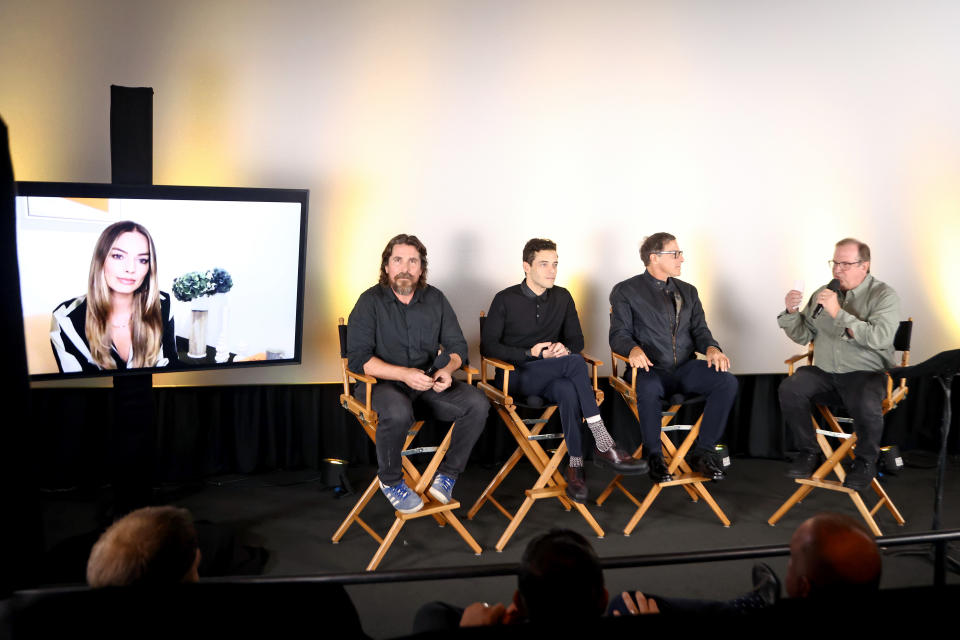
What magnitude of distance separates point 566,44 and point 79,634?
4178mm

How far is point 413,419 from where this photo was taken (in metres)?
3.39

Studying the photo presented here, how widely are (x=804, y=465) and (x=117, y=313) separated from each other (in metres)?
3.38

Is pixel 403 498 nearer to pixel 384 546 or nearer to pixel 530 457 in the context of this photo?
pixel 384 546

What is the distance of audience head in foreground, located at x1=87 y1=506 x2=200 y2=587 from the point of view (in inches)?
55.8

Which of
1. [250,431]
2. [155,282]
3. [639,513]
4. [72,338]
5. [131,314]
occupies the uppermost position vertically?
[155,282]

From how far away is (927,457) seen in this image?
16.1ft

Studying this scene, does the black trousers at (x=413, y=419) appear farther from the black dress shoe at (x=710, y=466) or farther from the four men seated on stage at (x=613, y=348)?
the black dress shoe at (x=710, y=466)

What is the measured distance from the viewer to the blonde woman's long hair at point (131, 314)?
317 cm

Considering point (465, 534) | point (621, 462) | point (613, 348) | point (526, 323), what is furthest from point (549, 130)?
point (465, 534)

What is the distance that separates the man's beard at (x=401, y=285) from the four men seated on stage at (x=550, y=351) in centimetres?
51

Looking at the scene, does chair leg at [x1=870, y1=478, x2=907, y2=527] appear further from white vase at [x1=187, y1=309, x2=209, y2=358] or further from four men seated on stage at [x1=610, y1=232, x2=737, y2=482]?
white vase at [x1=187, y1=309, x2=209, y2=358]

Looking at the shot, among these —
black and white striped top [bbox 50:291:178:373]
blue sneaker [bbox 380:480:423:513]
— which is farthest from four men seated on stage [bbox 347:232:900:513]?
black and white striped top [bbox 50:291:178:373]

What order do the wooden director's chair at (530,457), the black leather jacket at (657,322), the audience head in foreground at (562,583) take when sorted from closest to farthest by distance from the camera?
1. the audience head in foreground at (562,583)
2. the wooden director's chair at (530,457)
3. the black leather jacket at (657,322)

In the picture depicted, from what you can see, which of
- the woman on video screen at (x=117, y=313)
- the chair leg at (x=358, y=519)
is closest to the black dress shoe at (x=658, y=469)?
the chair leg at (x=358, y=519)
